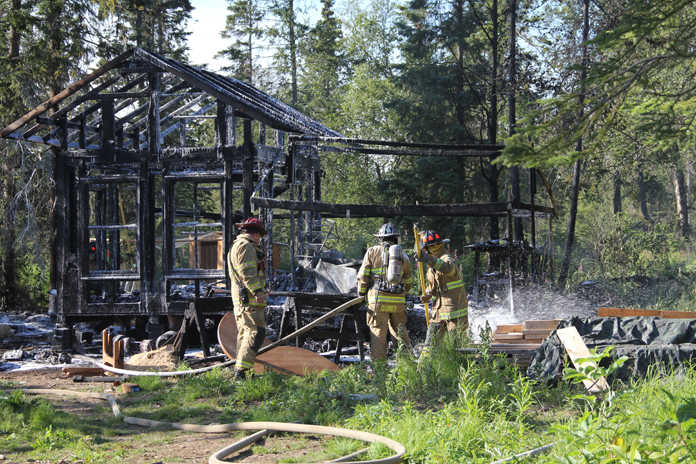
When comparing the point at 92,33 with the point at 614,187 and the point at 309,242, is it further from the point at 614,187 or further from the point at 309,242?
the point at 614,187

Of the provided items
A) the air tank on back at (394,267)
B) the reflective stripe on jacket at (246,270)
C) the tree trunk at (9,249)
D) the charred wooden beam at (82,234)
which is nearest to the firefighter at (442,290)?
the air tank on back at (394,267)

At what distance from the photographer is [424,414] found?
271 inches

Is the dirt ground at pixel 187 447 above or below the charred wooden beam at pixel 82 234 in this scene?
below

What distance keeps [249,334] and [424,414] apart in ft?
11.3

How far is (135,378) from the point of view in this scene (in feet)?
34.1

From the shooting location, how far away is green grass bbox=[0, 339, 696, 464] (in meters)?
4.43

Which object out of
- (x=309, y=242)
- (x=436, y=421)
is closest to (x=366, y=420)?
(x=436, y=421)

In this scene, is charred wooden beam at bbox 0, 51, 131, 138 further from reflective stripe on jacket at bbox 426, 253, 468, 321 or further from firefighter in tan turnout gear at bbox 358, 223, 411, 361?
reflective stripe on jacket at bbox 426, 253, 468, 321

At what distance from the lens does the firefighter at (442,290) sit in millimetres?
10203

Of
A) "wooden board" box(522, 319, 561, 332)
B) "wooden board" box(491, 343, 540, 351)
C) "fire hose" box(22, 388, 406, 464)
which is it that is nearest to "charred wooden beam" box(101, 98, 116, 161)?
"fire hose" box(22, 388, 406, 464)

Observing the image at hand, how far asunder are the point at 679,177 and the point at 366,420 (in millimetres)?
42794

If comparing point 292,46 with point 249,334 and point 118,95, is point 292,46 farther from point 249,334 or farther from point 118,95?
point 249,334

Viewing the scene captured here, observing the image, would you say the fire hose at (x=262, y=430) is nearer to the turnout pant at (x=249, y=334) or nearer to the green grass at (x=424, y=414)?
the green grass at (x=424, y=414)

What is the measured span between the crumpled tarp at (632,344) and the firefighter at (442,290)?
6.12 ft
